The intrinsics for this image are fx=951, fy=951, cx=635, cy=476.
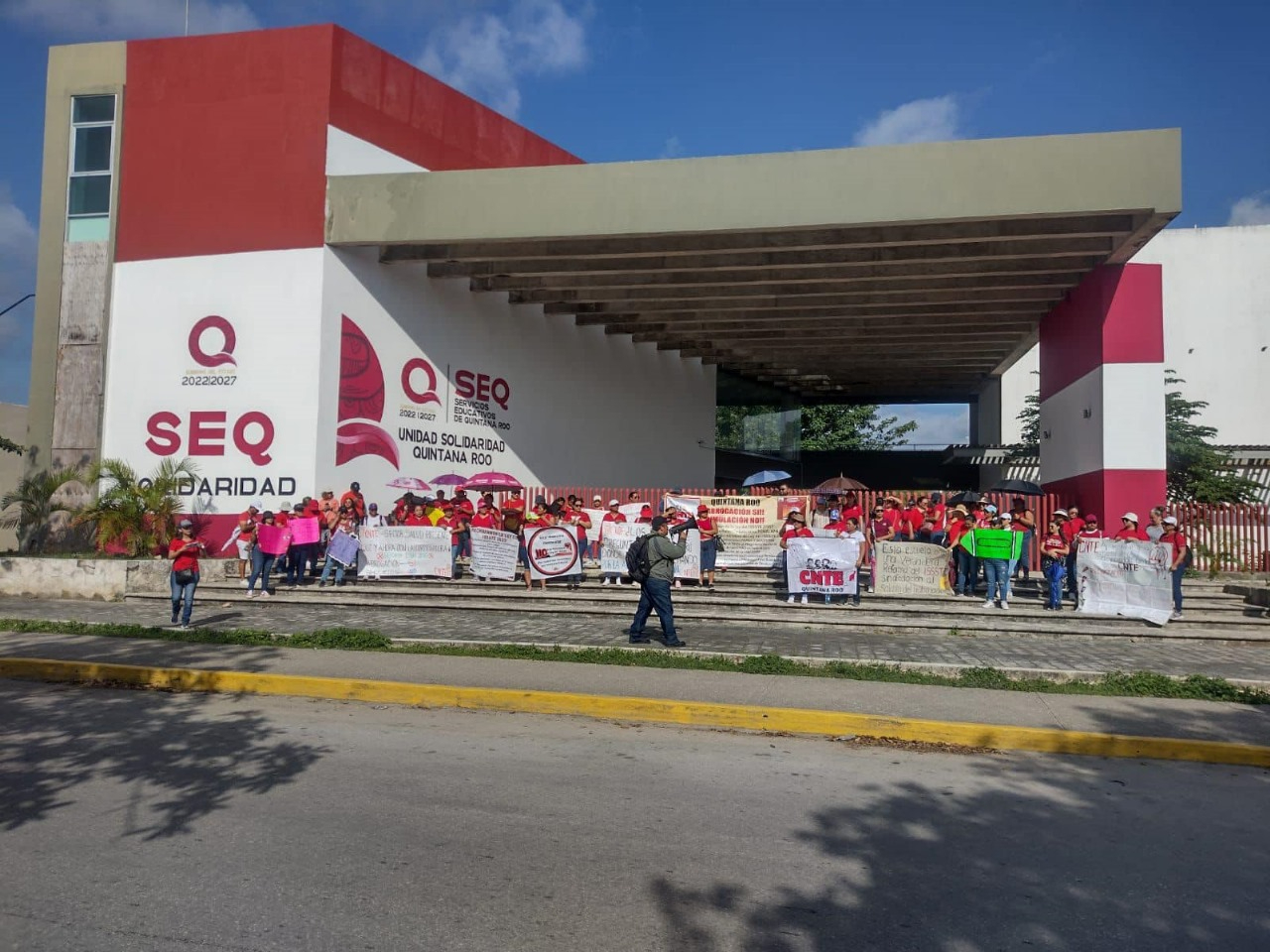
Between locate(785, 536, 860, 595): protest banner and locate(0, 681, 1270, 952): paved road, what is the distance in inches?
267

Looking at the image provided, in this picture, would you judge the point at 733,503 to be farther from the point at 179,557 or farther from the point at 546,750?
the point at 546,750

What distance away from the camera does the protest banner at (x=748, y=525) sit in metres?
17.5

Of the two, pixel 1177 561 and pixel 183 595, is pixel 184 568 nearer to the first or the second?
pixel 183 595

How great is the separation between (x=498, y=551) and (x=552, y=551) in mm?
962

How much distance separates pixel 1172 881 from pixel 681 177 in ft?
51.3

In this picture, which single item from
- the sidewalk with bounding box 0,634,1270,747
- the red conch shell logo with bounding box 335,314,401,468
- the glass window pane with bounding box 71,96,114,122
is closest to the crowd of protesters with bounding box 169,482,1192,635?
the red conch shell logo with bounding box 335,314,401,468

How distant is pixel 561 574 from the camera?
52.3ft

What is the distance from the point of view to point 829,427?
5056cm

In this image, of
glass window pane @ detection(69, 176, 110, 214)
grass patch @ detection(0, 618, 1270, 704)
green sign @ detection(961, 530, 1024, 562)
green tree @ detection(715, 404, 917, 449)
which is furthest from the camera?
green tree @ detection(715, 404, 917, 449)

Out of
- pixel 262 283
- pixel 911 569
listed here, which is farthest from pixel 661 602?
pixel 262 283

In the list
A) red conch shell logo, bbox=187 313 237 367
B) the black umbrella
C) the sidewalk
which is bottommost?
the sidewalk

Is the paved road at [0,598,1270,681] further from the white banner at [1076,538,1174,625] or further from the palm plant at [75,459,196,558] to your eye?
the palm plant at [75,459,196,558]

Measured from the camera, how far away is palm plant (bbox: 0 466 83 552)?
746 inches

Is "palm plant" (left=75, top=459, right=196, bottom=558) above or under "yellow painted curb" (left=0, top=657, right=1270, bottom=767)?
above
